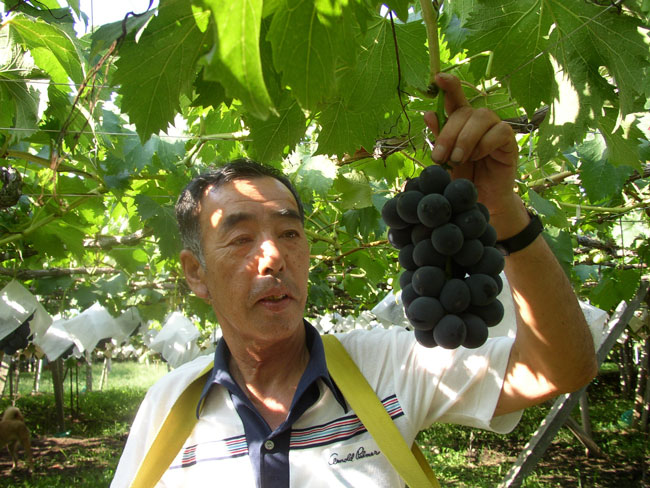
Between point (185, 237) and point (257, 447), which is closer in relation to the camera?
point (257, 447)

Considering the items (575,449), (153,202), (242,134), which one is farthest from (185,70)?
(575,449)

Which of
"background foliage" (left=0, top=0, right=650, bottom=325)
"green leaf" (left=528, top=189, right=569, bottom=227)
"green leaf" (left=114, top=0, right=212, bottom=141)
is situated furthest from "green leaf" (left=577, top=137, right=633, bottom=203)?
"green leaf" (left=114, top=0, right=212, bottom=141)

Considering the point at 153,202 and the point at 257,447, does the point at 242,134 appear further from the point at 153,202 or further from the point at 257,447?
the point at 257,447

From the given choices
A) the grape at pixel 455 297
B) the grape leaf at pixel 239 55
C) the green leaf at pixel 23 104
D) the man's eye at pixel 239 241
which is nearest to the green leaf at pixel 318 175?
the man's eye at pixel 239 241

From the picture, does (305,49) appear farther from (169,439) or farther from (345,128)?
(169,439)

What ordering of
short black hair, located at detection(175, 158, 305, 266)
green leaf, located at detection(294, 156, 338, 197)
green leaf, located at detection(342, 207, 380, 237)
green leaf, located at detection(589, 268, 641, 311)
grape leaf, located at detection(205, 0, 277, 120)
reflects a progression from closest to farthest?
grape leaf, located at detection(205, 0, 277, 120) < short black hair, located at detection(175, 158, 305, 266) < green leaf, located at detection(294, 156, 338, 197) < green leaf, located at detection(342, 207, 380, 237) < green leaf, located at detection(589, 268, 641, 311)

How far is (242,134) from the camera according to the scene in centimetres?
227

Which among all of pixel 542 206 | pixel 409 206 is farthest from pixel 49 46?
pixel 542 206

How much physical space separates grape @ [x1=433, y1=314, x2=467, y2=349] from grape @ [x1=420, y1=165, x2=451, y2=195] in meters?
0.22

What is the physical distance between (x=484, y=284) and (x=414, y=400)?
2.20ft

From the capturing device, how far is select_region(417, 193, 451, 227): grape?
2.82 ft

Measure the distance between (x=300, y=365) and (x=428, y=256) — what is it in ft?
2.79

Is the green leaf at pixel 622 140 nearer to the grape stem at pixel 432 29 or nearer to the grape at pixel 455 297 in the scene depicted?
the grape stem at pixel 432 29

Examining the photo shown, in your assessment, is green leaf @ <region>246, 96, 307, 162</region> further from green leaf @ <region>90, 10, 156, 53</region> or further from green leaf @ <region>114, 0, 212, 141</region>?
green leaf @ <region>90, 10, 156, 53</region>
